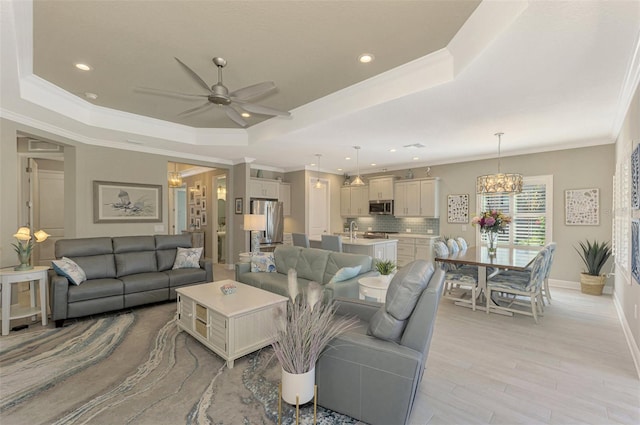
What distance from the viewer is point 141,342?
10.3 feet

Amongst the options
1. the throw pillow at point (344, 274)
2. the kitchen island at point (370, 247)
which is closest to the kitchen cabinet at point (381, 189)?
the kitchen island at point (370, 247)

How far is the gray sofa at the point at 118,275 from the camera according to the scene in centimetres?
357

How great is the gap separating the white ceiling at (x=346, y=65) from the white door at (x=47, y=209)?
245 centimetres

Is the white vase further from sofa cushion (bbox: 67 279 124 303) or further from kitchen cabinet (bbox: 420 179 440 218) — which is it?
kitchen cabinet (bbox: 420 179 440 218)

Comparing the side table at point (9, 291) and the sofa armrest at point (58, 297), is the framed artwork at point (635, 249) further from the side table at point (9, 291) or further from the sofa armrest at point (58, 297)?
the side table at point (9, 291)

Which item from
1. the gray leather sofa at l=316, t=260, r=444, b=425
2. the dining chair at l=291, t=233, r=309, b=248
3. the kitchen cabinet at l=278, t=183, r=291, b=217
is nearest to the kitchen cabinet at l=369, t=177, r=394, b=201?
the kitchen cabinet at l=278, t=183, r=291, b=217

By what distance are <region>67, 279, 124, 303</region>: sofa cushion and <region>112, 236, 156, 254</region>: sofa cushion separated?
25.7 inches

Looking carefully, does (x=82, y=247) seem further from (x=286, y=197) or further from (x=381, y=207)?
(x=381, y=207)

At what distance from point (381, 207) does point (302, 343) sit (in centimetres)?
650

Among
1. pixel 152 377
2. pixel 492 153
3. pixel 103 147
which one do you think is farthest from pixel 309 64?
pixel 492 153

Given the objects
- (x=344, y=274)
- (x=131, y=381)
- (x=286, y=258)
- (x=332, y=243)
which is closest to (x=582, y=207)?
(x=332, y=243)

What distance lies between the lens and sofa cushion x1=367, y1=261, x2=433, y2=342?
1.82 meters

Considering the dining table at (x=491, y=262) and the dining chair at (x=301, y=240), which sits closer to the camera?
the dining table at (x=491, y=262)

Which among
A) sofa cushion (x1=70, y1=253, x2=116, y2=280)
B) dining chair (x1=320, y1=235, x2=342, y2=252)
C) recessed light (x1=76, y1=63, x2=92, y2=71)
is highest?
recessed light (x1=76, y1=63, x2=92, y2=71)
